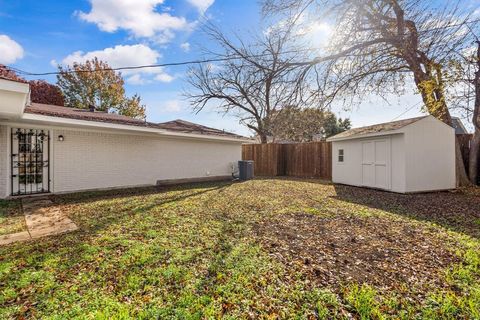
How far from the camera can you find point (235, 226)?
4617 millimetres

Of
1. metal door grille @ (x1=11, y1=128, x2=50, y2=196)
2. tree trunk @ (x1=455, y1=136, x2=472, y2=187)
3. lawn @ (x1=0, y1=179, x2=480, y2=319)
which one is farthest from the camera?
tree trunk @ (x1=455, y1=136, x2=472, y2=187)

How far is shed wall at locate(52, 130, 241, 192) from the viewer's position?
27.0 feet

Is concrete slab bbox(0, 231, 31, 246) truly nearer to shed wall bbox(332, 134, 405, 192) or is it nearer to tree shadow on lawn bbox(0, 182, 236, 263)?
tree shadow on lawn bbox(0, 182, 236, 263)

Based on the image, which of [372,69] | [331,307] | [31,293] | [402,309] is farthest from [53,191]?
[372,69]

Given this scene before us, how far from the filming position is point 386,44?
9.32 m

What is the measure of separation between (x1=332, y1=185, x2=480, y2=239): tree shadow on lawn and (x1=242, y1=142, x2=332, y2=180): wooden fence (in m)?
4.67

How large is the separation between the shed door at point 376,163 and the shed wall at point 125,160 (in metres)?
6.89

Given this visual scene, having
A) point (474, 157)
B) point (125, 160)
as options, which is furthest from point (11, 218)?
point (474, 157)

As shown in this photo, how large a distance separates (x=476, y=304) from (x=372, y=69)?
9363mm

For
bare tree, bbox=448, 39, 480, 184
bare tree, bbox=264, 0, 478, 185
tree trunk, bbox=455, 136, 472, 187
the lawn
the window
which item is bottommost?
the lawn

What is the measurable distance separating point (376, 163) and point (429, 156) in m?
1.73

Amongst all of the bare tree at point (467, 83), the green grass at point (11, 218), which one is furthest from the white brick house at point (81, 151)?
the bare tree at point (467, 83)

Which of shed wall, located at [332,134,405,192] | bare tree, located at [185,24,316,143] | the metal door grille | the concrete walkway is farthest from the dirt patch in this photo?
the metal door grille

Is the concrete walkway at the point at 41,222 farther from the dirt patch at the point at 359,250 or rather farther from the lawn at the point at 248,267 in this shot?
the dirt patch at the point at 359,250
